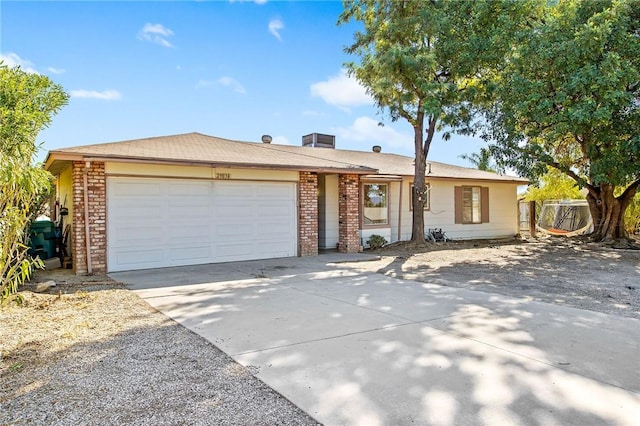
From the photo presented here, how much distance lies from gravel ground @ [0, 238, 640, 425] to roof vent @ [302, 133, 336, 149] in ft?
35.5

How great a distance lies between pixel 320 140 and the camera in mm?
18250

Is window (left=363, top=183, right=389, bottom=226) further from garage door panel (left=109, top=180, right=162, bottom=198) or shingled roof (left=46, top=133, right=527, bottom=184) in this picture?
garage door panel (left=109, top=180, right=162, bottom=198)

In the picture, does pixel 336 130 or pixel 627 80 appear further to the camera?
pixel 336 130

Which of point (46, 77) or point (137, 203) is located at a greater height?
point (46, 77)

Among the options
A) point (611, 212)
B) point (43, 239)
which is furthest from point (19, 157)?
point (611, 212)

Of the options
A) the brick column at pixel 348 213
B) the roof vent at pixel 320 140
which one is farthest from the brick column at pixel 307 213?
the roof vent at pixel 320 140

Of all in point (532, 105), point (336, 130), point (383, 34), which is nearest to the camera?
point (532, 105)

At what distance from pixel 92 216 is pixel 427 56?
9.30m

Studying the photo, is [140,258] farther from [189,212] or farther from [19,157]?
[19,157]

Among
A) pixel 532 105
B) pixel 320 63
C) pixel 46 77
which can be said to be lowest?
pixel 46 77

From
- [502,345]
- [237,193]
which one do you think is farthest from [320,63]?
[502,345]

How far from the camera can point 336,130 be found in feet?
63.1

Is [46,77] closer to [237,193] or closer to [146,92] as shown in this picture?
[237,193]

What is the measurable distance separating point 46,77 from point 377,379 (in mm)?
6669
